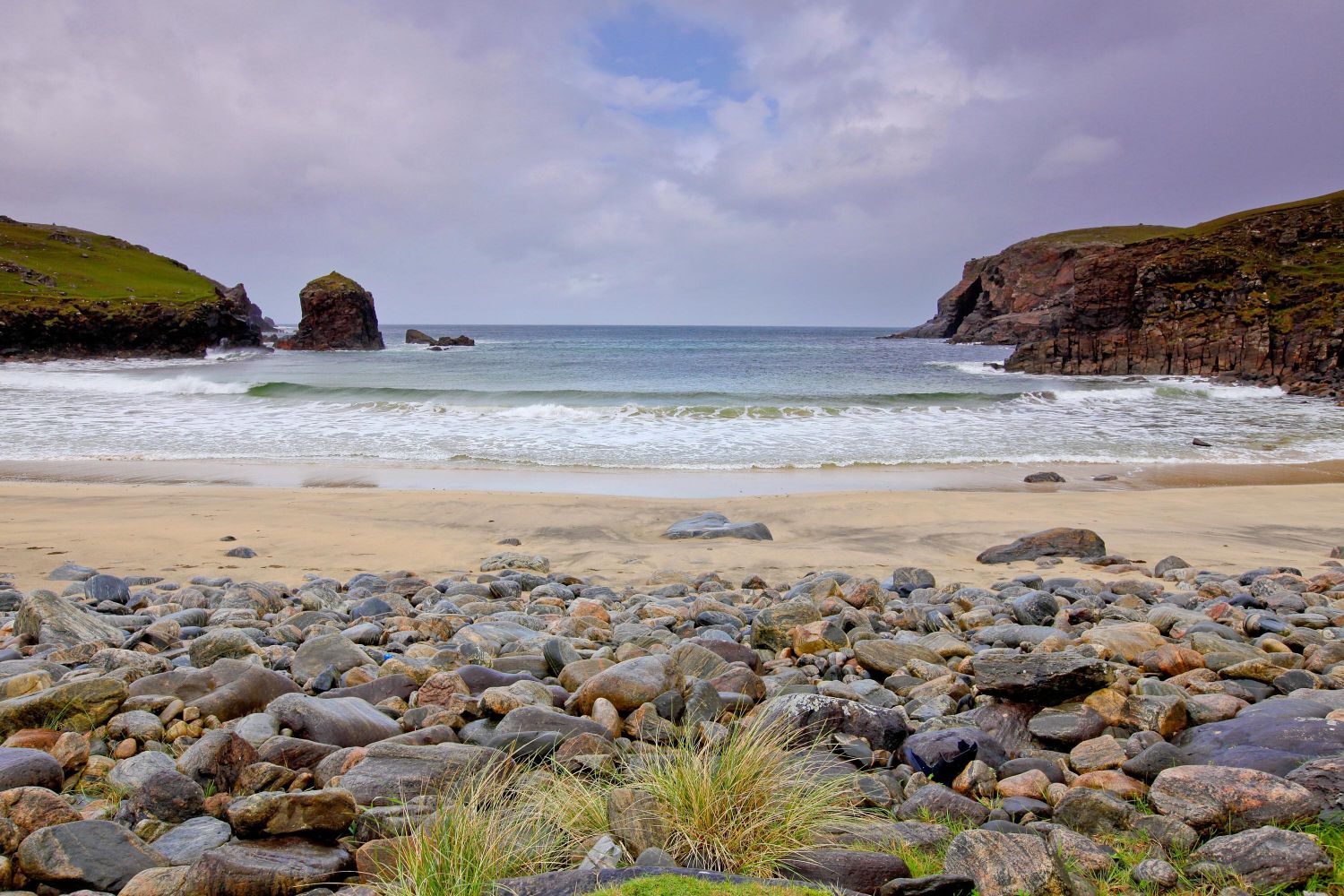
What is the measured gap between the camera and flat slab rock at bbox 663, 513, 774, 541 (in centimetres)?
870

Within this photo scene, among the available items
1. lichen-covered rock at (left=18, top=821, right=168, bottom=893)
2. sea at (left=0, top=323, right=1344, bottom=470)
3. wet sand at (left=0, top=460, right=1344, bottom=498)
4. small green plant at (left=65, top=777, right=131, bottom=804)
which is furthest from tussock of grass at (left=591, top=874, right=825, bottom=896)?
sea at (left=0, top=323, right=1344, bottom=470)

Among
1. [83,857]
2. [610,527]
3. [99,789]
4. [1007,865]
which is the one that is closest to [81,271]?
[610,527]

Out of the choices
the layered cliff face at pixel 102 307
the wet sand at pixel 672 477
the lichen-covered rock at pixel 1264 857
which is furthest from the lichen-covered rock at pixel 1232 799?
the layered cliff face at pixel 102 307

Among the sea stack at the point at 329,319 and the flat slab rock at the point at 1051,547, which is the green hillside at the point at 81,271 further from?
the flat slab rock at the point at 1051,547

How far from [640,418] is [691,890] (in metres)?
20.0

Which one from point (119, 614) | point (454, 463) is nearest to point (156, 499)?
point (454, 463)

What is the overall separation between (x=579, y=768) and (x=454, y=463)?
12.4m

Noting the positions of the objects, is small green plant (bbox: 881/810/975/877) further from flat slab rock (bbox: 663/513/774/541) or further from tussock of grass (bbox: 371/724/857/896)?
flat slab rock (bbox: 663/513/774/541)

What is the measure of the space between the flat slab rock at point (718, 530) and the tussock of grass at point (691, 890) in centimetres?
661

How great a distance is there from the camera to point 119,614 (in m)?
5.31

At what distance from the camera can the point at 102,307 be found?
160 feet

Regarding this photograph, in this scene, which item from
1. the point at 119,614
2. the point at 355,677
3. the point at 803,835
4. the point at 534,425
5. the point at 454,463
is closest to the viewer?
the point at 803,835

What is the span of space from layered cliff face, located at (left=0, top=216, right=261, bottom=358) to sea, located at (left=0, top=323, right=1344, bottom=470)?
20.1 feet

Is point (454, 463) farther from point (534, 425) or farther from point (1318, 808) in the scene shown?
point (1318, 808)
